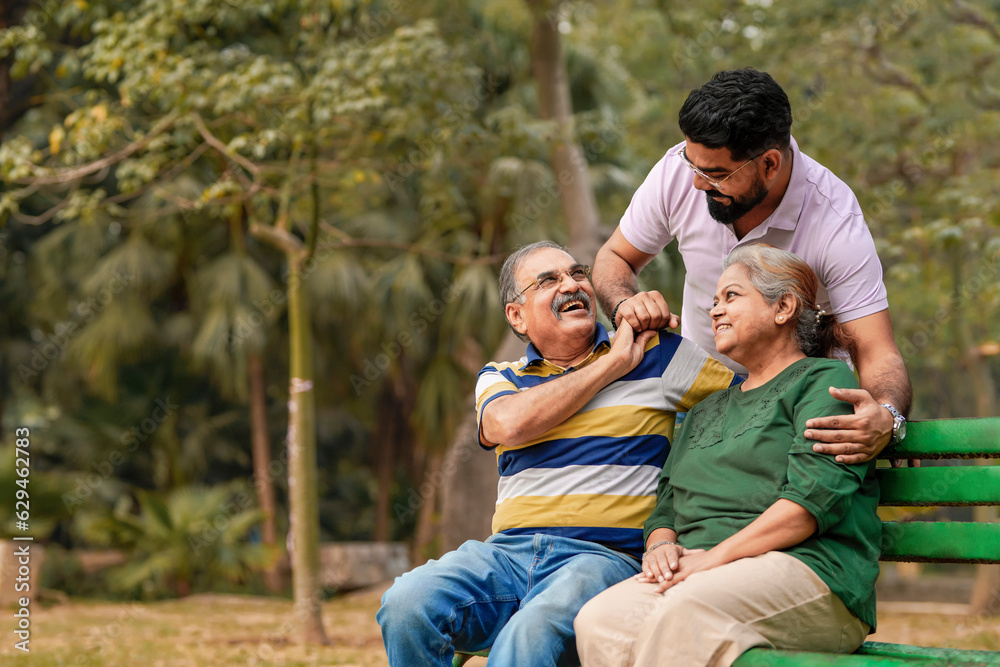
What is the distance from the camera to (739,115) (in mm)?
2539

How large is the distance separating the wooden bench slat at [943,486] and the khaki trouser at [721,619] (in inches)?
16.7

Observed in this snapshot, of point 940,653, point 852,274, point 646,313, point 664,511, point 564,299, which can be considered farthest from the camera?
point 564,299

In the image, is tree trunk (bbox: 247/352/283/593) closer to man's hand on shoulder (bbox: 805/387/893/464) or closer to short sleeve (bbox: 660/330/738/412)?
short sleeve (bbox: 660/330/738/412)

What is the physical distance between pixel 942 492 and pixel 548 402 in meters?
1.02

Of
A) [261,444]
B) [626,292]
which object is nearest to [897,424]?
[626,292]

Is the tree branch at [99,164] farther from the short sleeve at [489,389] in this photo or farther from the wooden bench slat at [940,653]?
the wooden bench slat at [940,653]

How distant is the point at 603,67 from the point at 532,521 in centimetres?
1071

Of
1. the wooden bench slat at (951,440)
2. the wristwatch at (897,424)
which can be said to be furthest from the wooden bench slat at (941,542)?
the wristwatch at (897,424)

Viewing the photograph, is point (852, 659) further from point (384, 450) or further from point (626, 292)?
point (384, 450)

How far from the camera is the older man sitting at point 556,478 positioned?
246 cm

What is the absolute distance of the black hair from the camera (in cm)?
255

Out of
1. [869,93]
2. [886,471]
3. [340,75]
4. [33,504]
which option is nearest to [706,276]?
[886,471]

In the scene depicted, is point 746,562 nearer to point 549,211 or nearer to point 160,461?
point 549,211

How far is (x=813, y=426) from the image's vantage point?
2.24 m
